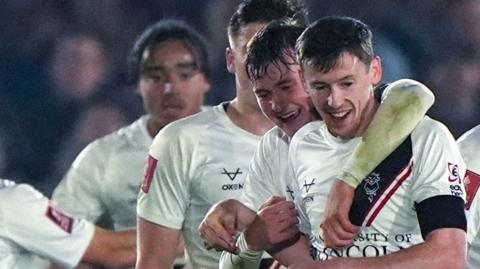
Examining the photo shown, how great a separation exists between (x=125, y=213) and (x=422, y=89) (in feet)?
6.13

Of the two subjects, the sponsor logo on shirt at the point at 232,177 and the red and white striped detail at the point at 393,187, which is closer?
the red and white striped detail at the point at 393,187

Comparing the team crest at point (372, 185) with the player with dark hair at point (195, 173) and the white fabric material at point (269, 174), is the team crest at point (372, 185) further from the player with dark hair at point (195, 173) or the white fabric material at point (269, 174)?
the player with dark hair at point (195, 173)

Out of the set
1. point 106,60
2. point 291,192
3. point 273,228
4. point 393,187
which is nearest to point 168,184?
point 291,192

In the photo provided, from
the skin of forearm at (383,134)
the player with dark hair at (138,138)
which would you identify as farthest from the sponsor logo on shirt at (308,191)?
the player with dark hair at (138,138)

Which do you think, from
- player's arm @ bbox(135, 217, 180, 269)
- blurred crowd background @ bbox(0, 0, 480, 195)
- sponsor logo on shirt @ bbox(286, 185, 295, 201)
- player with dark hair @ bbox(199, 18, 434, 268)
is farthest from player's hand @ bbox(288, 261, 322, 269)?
blurred crowd background @ bbox(0, 0, 480, 195)

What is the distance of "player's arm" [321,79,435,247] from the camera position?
2627 mm

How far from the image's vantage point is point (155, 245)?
3559 millimetres

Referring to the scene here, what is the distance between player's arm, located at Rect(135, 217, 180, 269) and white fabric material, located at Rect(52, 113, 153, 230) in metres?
0.83

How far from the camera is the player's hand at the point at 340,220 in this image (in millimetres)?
2619

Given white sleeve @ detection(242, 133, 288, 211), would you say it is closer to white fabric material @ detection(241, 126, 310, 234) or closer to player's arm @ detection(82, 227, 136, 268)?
white fabric material @ detection(241, 126, 310, 234)

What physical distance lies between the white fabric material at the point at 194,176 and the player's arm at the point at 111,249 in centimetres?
24

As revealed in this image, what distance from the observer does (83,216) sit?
4.55 metres

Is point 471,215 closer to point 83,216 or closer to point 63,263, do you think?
point 63,263

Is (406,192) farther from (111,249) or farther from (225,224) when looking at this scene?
(111,249)
